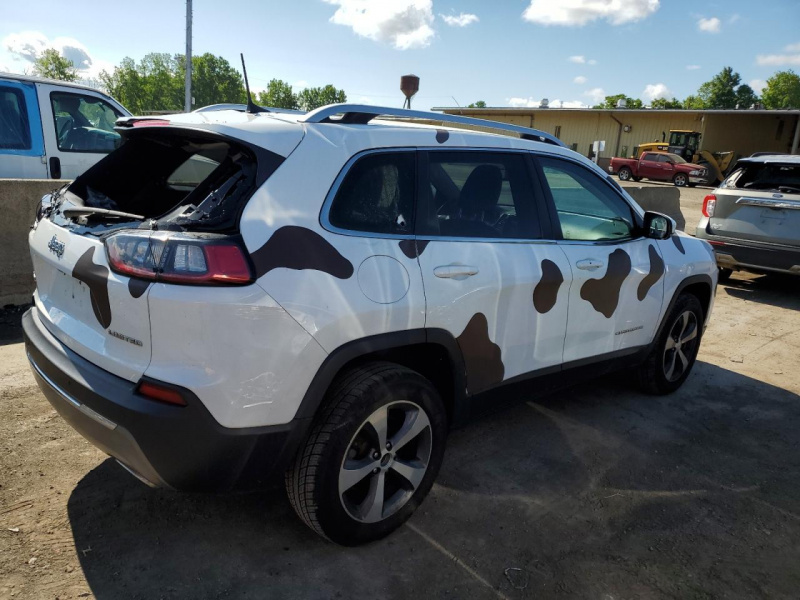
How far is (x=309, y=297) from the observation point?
2248 mm

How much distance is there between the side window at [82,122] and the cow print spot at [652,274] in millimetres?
5562

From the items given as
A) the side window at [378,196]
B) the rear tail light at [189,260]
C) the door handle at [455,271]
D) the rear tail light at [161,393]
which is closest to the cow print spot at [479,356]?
the door handle at [455,271]

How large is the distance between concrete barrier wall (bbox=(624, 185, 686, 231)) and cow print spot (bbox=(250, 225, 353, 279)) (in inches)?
366

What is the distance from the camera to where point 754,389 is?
15.8 ft

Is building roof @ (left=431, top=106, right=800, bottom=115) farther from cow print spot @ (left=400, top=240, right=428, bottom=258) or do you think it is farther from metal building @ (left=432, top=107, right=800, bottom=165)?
cow print spot @ (left=400, top=240, right=428, bottom=258)

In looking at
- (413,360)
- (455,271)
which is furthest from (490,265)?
(413,360)

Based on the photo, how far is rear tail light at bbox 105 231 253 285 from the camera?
6.93 feet

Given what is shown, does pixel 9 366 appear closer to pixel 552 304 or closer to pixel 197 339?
pixel 197 339

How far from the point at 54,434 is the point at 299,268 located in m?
2.12

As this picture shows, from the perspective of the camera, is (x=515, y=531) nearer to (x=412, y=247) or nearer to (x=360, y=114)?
(x=412, y=247)

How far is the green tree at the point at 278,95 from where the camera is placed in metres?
114

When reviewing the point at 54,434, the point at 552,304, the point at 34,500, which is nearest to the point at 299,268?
the point at 552,304

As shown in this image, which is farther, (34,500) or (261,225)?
(34,500)

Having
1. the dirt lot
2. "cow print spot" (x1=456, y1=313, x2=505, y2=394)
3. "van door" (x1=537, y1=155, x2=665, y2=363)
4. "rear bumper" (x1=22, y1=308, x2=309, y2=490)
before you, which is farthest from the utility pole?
"rear bumper" (x1=22, y1=308, x2=309, y2=490)
